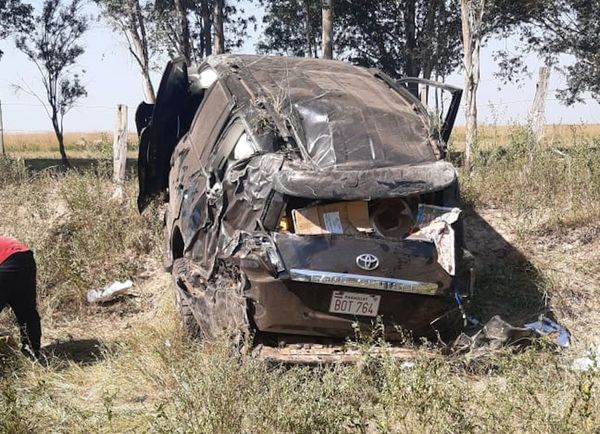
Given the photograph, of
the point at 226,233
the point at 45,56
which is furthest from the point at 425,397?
the point at 45,56

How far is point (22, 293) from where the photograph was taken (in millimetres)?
5555

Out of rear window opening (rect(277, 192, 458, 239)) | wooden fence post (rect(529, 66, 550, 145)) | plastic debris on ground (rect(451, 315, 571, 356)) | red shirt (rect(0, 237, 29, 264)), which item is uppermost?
wooden fence post (rect(529, 66, 550, 145))

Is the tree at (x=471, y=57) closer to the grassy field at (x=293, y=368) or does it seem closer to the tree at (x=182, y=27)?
the grassy field at (x=293, y=368)

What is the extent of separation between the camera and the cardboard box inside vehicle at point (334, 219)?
15.0 feet

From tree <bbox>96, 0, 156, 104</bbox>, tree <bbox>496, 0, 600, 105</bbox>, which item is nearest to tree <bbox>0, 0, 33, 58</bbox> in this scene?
tree <bbox>96, 0, 156, 104</bbox>

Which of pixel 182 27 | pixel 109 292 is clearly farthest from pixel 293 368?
pixel 182 27

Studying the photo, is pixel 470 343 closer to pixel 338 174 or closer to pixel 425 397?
pixel 425 397

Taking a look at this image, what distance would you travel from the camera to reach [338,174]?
15.0ft

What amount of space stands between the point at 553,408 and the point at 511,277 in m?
3.09

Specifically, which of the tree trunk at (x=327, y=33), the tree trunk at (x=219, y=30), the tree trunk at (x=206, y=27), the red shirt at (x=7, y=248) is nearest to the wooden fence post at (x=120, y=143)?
the red shirt at (x=7, y=248)

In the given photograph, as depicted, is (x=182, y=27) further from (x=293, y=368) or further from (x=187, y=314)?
(x=293, y=368)

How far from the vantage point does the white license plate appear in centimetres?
452

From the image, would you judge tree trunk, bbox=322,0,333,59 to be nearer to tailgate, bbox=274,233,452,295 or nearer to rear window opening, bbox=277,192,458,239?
rear window opening, bbox=277,192,458,239

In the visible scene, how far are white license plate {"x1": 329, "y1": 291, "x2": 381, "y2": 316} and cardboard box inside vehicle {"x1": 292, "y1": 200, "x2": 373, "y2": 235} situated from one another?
43 centimetres
